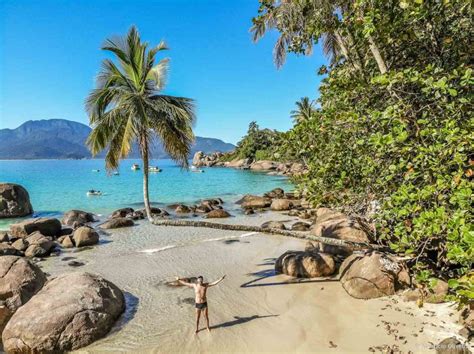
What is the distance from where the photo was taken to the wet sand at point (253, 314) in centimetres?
746

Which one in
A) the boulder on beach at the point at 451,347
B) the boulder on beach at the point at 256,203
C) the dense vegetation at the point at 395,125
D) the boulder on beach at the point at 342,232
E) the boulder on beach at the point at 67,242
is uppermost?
the dense vegetation at the point at 395,125

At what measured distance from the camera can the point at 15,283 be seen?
931cm

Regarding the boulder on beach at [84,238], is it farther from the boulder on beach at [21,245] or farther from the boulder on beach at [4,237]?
the boulder on beach at [4,237]

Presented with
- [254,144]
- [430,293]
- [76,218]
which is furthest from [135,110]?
[254,144]

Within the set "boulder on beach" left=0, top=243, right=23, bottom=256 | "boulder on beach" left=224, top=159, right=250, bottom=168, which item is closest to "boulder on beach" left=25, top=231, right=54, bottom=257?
"boulder on beach" left=0, top=243, right=23, bottom=256

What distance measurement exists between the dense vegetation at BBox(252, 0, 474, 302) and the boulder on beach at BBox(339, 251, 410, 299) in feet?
6.02

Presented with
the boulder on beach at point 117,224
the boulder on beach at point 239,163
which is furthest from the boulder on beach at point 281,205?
the boulder on beach at point 239,163

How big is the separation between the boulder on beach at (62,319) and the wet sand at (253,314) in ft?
1.36

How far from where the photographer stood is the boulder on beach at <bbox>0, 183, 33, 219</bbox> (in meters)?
27.3

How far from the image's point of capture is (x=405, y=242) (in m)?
4.73

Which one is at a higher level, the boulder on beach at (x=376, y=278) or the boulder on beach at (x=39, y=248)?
the boulder on beach at (x=376, y=278)

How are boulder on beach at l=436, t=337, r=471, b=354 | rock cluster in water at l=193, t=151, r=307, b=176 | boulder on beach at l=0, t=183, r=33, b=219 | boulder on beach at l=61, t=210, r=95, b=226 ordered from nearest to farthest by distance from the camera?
boulder on beach at l=436, t=337, r=471, b=354 → boulder on beach at l=61, t=210, r=95, b=226 → boulder on beach at l=0, t=183, r=33, b=219 → rock cluster in water at l=193, t=151, r=307, b=176

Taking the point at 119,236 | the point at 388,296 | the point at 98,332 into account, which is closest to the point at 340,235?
the point at 388,296

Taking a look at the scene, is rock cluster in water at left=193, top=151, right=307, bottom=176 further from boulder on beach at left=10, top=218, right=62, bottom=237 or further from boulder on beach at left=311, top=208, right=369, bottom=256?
boulder on beach at left=10, top=218, right=62, bottom=237
